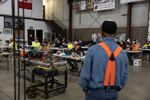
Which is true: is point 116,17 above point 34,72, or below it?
above

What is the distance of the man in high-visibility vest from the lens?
65.2 inches

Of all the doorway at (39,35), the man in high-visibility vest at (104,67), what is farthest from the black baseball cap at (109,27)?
the doorway at (39,35)

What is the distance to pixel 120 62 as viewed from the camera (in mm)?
1727

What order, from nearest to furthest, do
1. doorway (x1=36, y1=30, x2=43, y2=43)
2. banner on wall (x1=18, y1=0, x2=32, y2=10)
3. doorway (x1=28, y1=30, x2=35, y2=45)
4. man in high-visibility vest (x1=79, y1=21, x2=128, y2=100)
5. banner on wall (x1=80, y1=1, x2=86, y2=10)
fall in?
man in high-visibility vest (x1=79, y1=21, x2=128, y2=100) < banner on wall (x1=18, y1=0, x2=32, y2=10) < banner on wall (x1=80, y1=1, x2=86, y2=10) < doorway (x1=28, y1=30, x2=35, y2=45) < doorway (x1=36, y1=30, x2=43, y2=43)

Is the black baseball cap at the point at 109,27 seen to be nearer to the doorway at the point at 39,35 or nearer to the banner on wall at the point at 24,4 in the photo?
the banner on wall at the point at 24,4

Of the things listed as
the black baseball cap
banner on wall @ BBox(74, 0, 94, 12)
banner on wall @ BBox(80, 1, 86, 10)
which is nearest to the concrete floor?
the black baseball cap

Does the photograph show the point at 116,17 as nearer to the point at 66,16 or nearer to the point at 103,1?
the point at 103,1

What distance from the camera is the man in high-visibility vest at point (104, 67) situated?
1657mm

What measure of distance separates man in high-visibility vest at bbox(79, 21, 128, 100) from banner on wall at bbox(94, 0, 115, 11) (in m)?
11.3

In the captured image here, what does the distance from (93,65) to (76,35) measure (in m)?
13.9

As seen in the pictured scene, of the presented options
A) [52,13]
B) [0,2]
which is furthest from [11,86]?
[52,13]

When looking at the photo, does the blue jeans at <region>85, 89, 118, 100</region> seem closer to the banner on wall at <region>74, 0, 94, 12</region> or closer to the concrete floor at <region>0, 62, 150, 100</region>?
the concrete floor at <region>0, 62, 150, 100</region>

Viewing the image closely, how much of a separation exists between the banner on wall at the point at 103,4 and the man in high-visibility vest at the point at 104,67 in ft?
37.1

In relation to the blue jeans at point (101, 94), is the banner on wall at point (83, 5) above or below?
above
